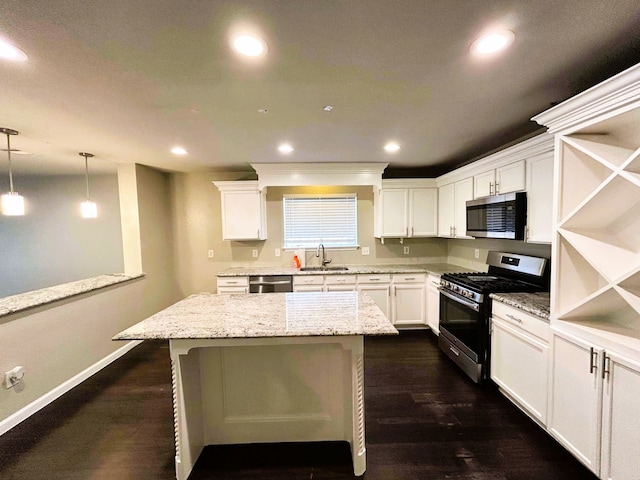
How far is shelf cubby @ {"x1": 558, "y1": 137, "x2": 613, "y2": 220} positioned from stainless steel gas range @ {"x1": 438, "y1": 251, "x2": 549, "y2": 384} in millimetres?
974

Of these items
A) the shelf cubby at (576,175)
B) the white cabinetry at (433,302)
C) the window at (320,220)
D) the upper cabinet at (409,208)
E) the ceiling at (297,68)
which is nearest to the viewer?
the ceiling at (297,68)

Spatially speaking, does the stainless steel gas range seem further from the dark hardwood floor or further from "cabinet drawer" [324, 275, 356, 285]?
"cabinet drawer" [324, 275, 356, 285]

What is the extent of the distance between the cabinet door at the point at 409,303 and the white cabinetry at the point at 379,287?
0.10 metres

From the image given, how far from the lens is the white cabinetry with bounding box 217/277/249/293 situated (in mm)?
3670

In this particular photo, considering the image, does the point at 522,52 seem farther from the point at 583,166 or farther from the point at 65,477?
the point at 65,477

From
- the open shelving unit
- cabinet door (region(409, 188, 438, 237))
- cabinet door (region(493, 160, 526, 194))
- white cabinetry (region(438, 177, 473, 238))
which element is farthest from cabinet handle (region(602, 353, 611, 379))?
cabinet door (region(409, 188, 438, 237))

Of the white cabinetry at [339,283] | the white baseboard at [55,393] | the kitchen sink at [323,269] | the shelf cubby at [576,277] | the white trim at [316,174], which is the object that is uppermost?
the white trim at [316,174]

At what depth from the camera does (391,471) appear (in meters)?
1.67

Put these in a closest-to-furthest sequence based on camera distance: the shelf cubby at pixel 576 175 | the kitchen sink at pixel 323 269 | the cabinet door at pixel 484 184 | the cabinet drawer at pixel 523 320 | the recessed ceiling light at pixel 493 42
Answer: the recessed ceiling light at pixel 493 42
the shelf cubby at pixel 576 175
the cabinet drawer at pixel 523 320
the cabinet door at pixel 484 184
the kitchen sink at pixel 323 269

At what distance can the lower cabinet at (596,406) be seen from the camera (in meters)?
1.34

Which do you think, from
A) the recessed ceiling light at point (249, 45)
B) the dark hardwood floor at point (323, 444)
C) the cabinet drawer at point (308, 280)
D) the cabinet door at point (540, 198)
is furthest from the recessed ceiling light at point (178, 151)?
the cabinet door at point (540, 198)

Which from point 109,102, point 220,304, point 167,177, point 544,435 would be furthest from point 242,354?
point 167,177

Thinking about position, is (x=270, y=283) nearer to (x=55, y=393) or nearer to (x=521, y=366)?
(x=55, y=393)

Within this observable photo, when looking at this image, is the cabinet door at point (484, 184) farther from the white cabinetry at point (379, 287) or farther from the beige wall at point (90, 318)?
the beige wall at point (90, 318)
